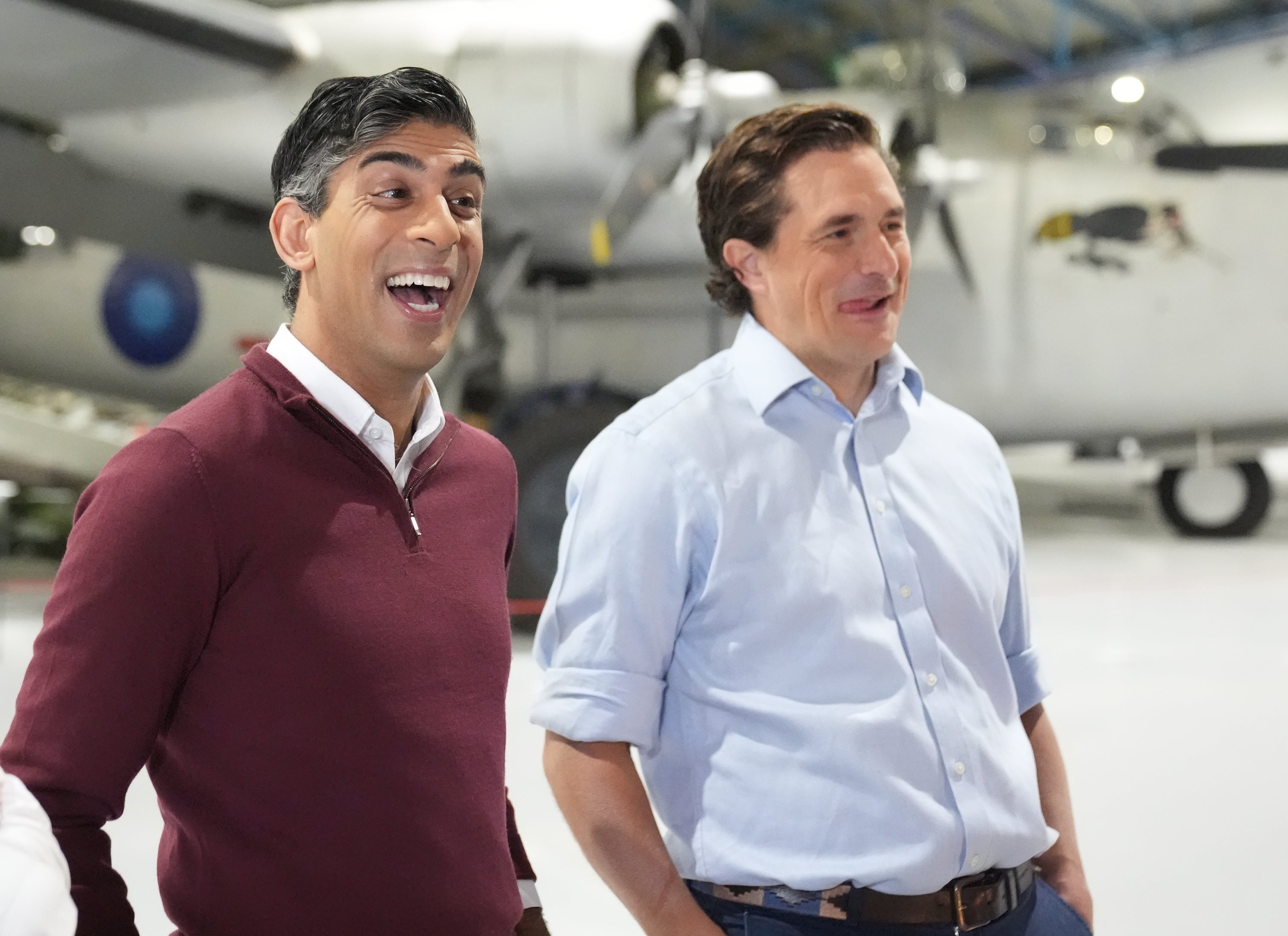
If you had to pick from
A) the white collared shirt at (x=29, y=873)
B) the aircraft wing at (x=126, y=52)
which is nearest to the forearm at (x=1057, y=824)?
the white collared shirt at (x=29, y=873)

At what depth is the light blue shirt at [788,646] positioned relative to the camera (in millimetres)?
1275

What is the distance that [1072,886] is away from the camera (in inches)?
57.8

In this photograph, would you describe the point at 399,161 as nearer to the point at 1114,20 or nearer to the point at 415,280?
the point at 415,280

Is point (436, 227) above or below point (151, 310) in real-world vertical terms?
below

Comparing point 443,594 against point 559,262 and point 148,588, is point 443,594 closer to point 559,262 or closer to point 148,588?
point 148,588

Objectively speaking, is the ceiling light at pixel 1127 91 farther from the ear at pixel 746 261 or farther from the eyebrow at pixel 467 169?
the eyebrow at pixel 467 169

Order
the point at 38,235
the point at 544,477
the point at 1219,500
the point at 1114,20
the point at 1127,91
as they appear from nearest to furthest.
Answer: the point at 544,477
the point at 38,235
the point at 1127,91
the point at 1219,500
the point at 1114,20

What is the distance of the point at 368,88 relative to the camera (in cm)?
101

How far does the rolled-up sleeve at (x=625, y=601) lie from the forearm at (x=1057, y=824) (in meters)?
0.52

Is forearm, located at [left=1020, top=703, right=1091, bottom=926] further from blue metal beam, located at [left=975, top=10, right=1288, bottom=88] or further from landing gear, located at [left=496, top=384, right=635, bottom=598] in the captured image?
blue metal beam, located at [left=975, top=10, right=1288, bottom=88]

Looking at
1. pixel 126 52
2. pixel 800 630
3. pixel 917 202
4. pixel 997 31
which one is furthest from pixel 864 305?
pixel 997 31

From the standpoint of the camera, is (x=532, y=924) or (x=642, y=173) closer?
(x=532, y=924)

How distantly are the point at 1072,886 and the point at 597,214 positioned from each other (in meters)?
3.37

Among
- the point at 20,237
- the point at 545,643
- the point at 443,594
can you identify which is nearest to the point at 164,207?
the point at 20,237
